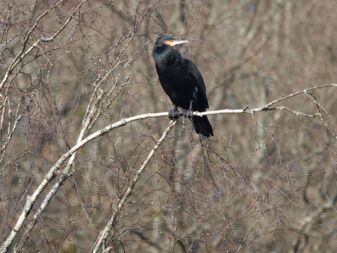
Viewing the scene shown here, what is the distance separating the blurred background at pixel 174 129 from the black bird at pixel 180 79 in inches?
5.2

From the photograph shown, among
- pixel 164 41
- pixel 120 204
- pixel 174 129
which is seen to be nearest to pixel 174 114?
pixel 164 41

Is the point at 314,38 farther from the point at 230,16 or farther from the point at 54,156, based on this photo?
the point at 54,156

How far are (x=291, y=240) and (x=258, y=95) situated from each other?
109 inches

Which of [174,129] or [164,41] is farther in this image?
[174,129]

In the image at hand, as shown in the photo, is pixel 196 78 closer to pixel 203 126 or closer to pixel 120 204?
pixel 203 126

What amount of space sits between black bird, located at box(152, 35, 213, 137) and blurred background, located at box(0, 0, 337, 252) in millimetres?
131

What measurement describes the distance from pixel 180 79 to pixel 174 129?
3542 millimetres

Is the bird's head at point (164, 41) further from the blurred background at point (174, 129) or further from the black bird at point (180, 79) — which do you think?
the blurred background at point (174, 129)

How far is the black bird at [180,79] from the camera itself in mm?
7463

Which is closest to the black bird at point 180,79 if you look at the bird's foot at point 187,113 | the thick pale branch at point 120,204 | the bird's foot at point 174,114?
the bird's foot at point 187,113

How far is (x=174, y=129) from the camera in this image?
36.9 ft

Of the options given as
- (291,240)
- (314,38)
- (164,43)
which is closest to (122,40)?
(164,43)

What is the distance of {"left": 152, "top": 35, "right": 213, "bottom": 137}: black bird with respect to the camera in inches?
294

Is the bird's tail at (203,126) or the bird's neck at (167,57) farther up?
the bird's neck at (167,57)
